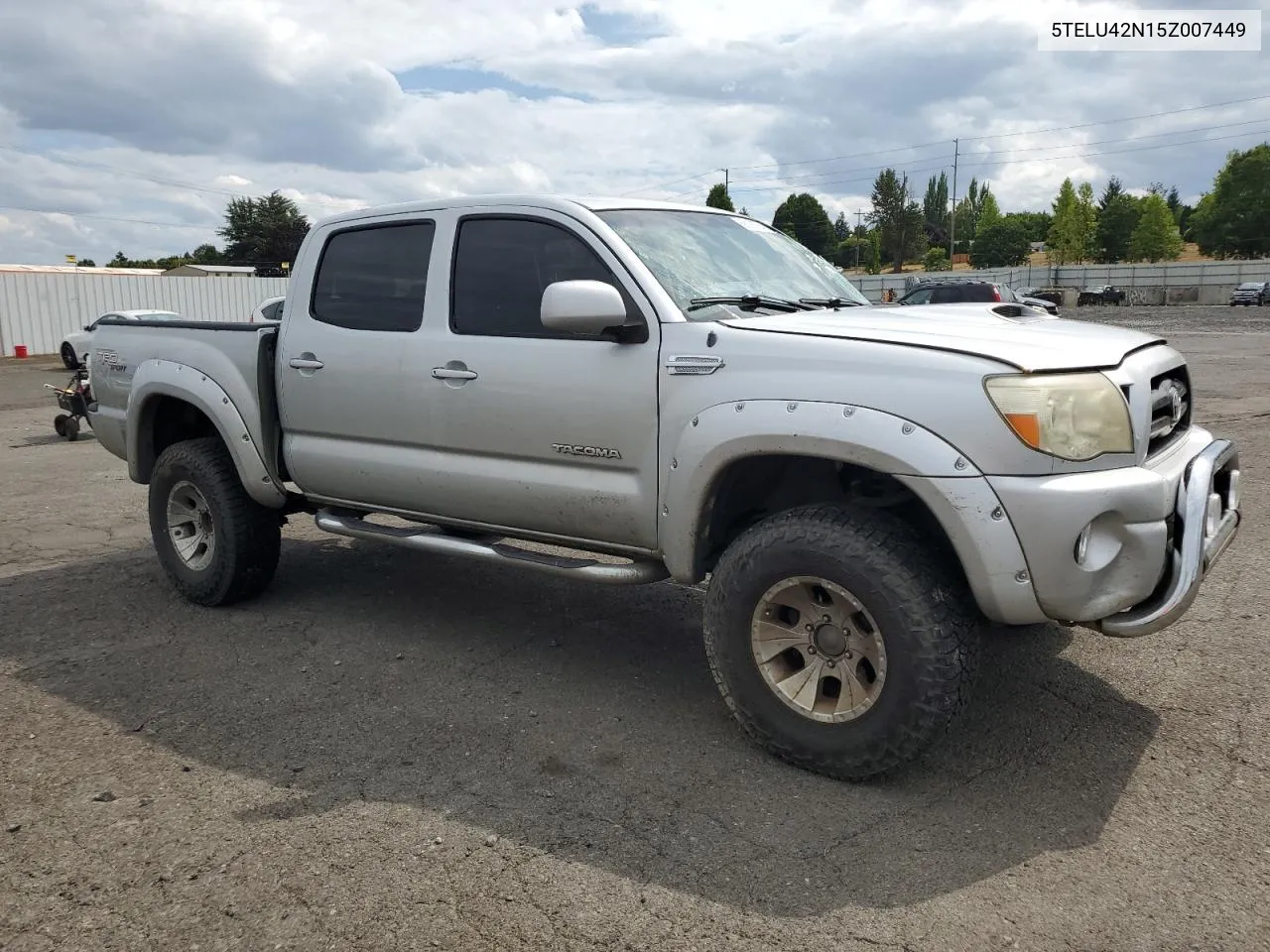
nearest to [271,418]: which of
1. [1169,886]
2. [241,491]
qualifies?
[241,491]

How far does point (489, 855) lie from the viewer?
2957 mm

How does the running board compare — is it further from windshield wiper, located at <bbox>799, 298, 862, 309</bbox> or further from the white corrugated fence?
the white corrugated fence

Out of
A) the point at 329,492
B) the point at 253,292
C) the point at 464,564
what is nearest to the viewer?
the point at 329,492

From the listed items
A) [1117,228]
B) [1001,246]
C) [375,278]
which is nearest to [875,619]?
[375,278]

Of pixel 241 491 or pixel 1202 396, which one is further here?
pixel 1202 396

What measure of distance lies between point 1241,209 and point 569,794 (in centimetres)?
10080

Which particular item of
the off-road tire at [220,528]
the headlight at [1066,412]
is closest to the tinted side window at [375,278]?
the off-road tire at [220,528]

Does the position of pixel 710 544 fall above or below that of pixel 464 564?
above

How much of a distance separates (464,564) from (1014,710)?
11.3ft

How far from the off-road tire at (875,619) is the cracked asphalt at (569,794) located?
6.3 inches

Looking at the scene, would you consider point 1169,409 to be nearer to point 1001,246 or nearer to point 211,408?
point 211,408

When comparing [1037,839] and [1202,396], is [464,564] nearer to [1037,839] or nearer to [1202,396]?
[1037,839]

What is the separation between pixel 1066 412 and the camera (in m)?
3.00

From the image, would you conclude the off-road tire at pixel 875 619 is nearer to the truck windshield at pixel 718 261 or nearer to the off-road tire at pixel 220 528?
the truck windshield at pixel 718 261
